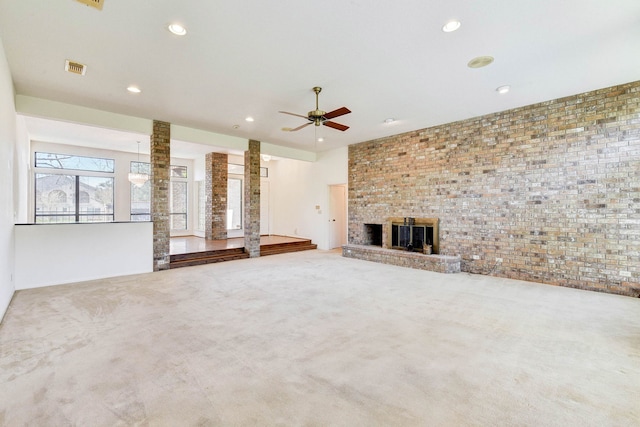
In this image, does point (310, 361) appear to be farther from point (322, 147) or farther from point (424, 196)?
point (322, 147)

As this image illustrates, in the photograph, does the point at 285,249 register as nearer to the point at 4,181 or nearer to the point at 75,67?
the point at 4,181

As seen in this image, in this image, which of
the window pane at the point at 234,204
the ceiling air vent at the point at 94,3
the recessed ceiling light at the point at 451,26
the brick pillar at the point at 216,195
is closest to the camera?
the ceiling air vent at the point at 94,3

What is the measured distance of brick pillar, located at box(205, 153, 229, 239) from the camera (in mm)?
9250

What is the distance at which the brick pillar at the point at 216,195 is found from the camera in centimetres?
925

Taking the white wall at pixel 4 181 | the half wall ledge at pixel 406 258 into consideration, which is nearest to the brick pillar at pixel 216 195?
the half wall ledge at pixel 406 258

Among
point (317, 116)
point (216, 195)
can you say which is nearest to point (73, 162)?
point (216, 195)

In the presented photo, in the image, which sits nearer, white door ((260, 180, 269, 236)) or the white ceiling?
the white ceiling

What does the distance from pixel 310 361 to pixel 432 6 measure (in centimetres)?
329

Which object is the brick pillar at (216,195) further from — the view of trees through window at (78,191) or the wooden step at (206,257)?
the wooden step at (206,257)

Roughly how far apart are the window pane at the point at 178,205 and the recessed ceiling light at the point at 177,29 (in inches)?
331

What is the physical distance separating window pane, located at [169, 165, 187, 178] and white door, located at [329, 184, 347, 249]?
568cm

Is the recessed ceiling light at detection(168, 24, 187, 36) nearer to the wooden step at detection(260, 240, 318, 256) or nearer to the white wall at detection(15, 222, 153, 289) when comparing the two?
the white wall at detection(15, 222, 153, 289)

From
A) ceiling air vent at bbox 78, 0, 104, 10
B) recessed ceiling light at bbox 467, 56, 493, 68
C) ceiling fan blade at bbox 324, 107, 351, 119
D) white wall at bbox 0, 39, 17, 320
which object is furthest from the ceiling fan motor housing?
white wall at bbox 0, 39, 17, 320

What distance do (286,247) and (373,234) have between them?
2.55m
